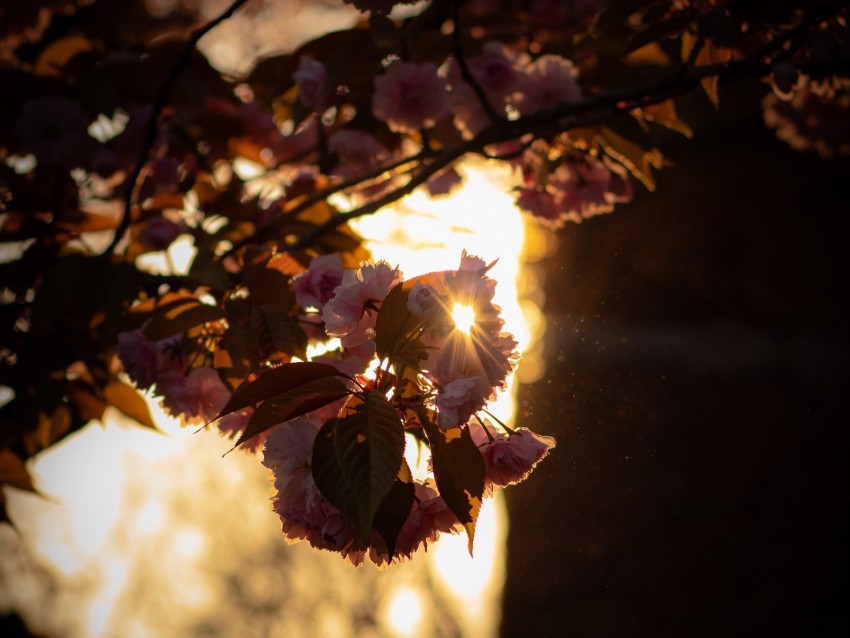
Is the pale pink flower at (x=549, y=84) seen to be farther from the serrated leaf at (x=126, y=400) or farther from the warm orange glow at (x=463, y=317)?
the serrated leaf at (x=126, y=400)

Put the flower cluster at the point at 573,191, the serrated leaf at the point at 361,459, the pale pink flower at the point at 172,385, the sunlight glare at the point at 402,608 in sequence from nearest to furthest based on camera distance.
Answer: the serrated leaf at the point at 361,459 → the pale pink flower at the point at 172,385 → the flower cluster at the point at 573,191 → the sunlight glare at the point at 402,608

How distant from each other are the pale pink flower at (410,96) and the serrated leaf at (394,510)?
76 cm

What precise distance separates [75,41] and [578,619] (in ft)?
5.58

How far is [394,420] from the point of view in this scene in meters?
0.54

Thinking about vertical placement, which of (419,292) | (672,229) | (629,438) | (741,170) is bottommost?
(741,170)

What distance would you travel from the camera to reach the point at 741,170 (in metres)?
3.31

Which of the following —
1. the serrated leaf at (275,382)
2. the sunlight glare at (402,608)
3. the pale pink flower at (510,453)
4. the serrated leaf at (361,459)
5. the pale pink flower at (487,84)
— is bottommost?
the sunlight glare at (402,608)

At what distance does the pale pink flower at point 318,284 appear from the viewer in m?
0.79

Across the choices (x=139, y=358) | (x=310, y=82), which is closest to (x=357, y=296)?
(x=139, y=358)

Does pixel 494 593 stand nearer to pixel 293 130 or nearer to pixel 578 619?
pixel 578 619

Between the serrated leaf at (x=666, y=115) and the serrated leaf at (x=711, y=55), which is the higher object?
the serrated leaf at (x=711, y=55)

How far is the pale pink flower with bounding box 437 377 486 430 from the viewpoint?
536mm

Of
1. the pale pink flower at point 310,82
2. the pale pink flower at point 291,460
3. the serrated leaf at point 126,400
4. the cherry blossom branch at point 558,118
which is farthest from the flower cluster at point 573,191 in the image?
the pale pink flower at point 291,460

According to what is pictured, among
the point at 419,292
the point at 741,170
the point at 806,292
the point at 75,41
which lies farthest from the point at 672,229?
the point at 419,292
